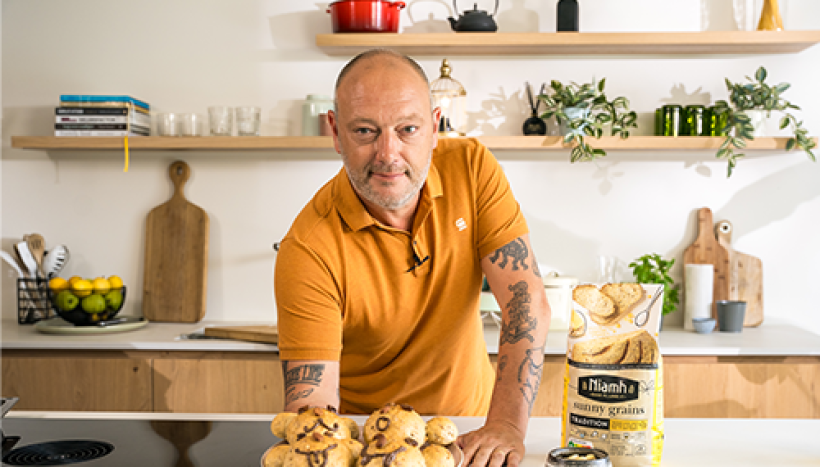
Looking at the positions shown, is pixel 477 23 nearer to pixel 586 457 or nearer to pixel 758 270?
pixel 758 270

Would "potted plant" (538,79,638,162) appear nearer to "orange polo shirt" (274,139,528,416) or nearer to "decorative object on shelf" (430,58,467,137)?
"decorative object on shelf" (430,58,467,137)

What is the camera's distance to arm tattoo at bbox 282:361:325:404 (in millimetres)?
1267

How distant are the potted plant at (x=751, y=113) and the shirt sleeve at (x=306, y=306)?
194 centimetres

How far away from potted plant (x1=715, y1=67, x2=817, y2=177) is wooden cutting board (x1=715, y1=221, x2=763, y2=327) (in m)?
0.29

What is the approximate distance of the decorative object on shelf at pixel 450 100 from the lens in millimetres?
2768

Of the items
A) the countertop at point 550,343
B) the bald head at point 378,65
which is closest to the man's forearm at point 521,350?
the bald head at point 378,65

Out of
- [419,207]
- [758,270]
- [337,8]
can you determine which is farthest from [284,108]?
[758,270]

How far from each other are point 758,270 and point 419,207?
6.64 ft

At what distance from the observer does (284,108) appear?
9.71 ft

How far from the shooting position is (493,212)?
150cm

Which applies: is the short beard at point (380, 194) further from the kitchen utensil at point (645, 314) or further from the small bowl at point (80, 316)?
the small bowl at point (80, 316)

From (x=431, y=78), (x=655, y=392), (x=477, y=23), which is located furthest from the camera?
(x=431, y=78)

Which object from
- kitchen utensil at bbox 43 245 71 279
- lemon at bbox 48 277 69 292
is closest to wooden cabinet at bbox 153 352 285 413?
lemon at bbox 48 277 69 292

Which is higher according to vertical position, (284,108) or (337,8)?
(337,8)
